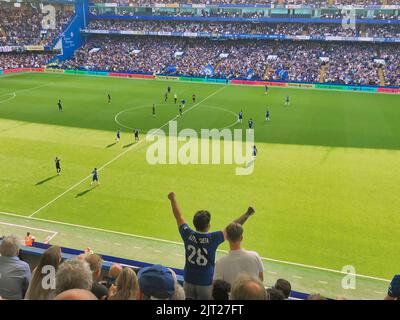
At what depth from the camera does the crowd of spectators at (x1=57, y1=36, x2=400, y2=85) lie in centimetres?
6356

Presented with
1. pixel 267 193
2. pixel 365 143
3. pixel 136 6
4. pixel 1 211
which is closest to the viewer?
pixel 1 211

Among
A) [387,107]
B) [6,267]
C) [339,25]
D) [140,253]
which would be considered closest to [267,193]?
[140,253]

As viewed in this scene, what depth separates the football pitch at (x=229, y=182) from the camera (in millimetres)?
19094

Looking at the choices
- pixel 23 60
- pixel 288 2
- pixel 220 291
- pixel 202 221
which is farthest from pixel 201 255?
pixel 23 60

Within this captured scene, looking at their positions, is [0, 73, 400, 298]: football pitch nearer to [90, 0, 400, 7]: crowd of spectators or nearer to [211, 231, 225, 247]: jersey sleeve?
[211, 231, 225, 247]: jersey sleeve

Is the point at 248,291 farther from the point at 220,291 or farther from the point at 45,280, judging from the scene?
the point at 45,280

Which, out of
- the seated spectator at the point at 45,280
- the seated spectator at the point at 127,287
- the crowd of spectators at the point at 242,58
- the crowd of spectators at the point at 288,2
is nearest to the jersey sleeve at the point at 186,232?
the seated spectator at the point at 127,287

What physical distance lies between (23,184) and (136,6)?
210 feet

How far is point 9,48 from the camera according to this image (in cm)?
7400

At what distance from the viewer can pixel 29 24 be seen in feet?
268

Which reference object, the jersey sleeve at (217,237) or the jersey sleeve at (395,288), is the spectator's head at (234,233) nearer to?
the jersey sleeve at (217,237)

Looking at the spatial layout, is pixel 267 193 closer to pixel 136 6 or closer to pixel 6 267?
pixel 6 267

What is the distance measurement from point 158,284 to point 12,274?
281 cm

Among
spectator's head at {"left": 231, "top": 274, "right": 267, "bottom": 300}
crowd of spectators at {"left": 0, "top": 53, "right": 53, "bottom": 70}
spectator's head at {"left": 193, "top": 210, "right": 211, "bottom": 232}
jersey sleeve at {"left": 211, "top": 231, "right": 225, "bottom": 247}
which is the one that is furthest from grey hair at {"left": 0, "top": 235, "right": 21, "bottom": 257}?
crowd of spectators at {"left": 0, "top": 53, "right": 53, "bottom": 70}
